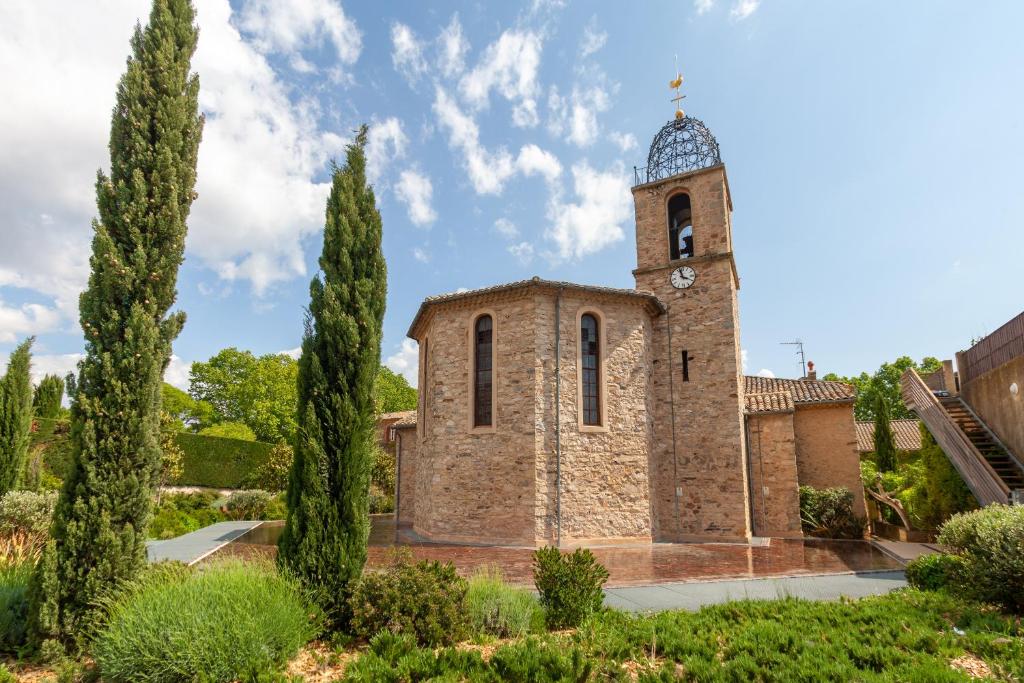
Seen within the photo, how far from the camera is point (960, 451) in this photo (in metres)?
13.4

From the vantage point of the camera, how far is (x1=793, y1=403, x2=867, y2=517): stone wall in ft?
64.0

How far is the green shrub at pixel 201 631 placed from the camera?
15.8 feet

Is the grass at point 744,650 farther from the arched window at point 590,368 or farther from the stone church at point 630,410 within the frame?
the arched window at point 590,368

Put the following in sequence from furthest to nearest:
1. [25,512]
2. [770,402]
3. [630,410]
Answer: [770,402] → [630,410] → [25,512]

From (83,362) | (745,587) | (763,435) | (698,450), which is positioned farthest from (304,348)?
(763,435)

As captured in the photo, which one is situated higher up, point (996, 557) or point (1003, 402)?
point (1003, 402)

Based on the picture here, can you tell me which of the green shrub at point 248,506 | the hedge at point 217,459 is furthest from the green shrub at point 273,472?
the green shrub at point 248,506

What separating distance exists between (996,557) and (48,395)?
96.8ft

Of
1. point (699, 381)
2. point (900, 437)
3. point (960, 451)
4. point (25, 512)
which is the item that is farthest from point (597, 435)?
point (900, 437)

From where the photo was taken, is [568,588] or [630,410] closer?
[568,588]

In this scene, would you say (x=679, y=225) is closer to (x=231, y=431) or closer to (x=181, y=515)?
(x=181, y=515)

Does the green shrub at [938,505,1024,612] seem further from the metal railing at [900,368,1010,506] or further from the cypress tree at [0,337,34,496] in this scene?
the cypress tree at [0,337,34,496]

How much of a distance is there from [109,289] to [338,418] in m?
3.30

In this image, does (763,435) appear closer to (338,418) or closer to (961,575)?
(961,575)
